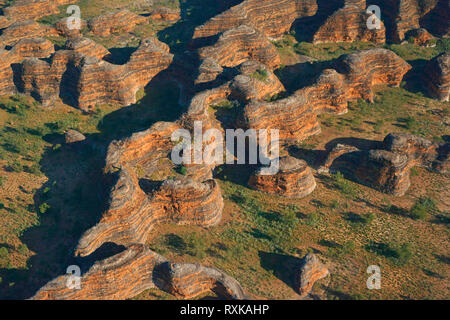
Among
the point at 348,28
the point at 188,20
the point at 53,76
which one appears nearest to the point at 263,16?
the point at 348,28

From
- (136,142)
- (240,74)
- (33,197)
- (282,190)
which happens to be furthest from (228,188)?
(33,197)

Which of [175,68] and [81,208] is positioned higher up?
[175,68]

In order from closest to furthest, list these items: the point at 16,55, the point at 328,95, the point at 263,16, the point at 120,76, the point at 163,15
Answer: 1. the point at 328,95
2. the point at 120,76
3. the point at 16,55
4. the point at 263,16
5. the point at 163,15

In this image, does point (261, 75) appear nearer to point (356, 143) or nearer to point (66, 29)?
point (356, 143)

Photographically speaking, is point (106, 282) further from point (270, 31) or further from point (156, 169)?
point (270, 31)

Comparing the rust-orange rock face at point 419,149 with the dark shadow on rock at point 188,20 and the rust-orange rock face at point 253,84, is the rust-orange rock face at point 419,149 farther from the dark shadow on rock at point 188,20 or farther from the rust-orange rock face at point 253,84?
the dark shadow on rock at point 188,20

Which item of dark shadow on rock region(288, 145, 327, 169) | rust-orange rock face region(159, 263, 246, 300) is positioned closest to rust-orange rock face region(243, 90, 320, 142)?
dark shadow on rock region(288, 145, 327, 169)

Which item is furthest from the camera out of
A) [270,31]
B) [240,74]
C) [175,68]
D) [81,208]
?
[270,31]
